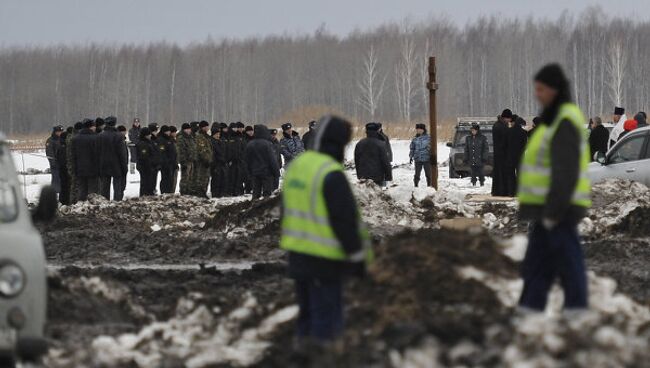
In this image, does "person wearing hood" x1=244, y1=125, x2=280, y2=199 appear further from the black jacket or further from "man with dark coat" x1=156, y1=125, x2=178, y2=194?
the black jacket

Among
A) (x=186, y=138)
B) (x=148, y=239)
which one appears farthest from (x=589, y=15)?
(x=148, y=239)

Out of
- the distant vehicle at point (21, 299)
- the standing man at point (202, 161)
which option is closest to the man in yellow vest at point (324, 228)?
the distant vehicle at point (21, 299)

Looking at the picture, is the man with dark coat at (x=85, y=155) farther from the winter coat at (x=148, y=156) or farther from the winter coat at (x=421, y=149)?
the winter coat at (x=421, y=149)

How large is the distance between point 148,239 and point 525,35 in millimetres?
106490

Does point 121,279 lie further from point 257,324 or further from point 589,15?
point 589,15

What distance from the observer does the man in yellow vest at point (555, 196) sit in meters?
8.50

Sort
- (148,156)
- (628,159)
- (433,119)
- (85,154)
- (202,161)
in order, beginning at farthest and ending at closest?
(202,161) → (148,156) → (85,154) → (433,119) → (628,159)

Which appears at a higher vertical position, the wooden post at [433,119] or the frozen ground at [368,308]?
the wooden post at [433,119]

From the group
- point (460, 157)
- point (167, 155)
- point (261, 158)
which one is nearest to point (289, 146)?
point (167, 155)

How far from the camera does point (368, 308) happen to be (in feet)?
30.8

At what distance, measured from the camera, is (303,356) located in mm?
7566

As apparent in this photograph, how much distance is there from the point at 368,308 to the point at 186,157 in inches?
865

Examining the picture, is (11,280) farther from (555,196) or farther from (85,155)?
(85,155)

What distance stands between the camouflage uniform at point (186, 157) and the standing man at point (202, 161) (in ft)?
0.30
